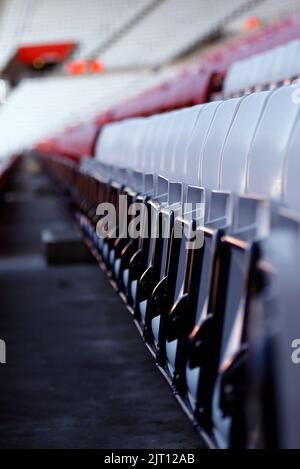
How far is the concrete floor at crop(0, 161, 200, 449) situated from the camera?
70.6 inches

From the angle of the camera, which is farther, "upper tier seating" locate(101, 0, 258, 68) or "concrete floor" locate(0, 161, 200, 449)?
"upper tier seating" locate(101, 0, 258, 68)

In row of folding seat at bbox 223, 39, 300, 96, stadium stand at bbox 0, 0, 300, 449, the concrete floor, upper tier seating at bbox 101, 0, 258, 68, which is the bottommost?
the concrete floor

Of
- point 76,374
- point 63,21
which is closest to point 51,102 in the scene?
point 63,21

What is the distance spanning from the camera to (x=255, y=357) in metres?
0.91

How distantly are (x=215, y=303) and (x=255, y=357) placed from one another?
11.2 inches

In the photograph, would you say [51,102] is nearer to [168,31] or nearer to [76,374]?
[168,31]

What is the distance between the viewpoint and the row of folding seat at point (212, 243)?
1084 millimetres

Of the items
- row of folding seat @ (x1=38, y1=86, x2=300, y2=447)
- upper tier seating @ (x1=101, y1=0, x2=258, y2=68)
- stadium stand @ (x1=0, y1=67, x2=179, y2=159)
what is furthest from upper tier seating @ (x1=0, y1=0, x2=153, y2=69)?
row of folding seat @ (x1=38, y1=86, x2=300, y2=447)

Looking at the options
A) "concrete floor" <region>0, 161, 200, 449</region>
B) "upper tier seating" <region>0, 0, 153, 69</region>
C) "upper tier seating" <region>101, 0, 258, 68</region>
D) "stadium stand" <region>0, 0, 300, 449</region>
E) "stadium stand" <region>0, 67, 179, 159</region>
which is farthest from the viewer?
"stadium stand" <region>0, 67, 179, 159</region>

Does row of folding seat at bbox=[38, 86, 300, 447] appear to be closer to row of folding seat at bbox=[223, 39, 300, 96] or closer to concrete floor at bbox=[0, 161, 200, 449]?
concrete floor at bbox=[0, 161, 200, 449]

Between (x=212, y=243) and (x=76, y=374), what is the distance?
114 centimetres

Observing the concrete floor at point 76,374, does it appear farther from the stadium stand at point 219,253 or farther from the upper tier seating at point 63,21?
the upper tier seating at point 63,21

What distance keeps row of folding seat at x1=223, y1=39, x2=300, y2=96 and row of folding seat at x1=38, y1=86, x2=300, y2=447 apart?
1111 millimetres

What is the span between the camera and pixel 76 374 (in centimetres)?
228
